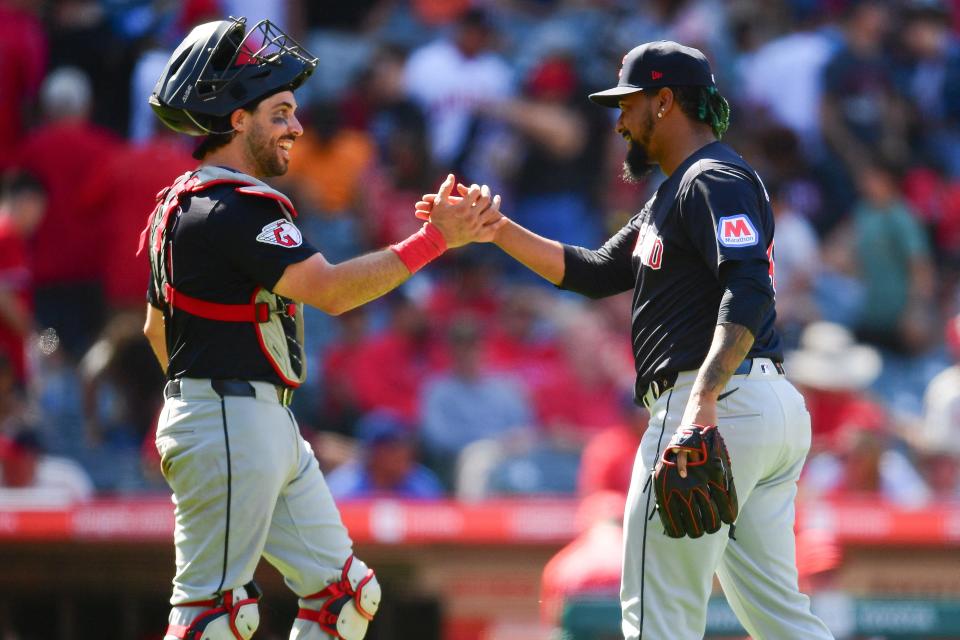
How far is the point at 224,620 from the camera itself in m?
4.27

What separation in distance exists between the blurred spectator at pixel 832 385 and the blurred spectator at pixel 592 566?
9.78 ft

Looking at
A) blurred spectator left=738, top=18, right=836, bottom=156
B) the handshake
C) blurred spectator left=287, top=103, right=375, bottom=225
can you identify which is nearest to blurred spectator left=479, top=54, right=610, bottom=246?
blurred spectator left=287, top=103, right=375, bottom=225

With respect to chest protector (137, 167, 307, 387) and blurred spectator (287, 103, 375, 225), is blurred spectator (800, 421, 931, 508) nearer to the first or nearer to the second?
blurred spectator (287, 103, 375, 225)

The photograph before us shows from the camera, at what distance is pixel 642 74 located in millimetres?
4535

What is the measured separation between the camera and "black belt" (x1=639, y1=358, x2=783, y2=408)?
4.38m

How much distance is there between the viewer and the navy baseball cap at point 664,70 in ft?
14.8

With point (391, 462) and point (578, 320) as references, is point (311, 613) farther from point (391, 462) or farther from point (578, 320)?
point (578, 320)

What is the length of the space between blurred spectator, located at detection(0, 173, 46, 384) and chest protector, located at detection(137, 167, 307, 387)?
4.48m

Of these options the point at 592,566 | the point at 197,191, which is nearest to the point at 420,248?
the point at 197,191

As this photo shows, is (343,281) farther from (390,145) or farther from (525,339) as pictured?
(390,145)

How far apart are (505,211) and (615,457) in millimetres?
3617

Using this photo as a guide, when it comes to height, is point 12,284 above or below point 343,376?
above

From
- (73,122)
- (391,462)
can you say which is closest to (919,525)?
(391,462)

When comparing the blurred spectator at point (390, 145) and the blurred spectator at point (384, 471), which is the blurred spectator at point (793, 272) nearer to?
the blurred spectator at point (390, 145)
